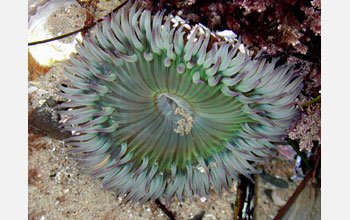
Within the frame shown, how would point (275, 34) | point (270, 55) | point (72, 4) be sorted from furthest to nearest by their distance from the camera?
1. point (72, 4)
2. point (275, 34)
3. point (270, 55)

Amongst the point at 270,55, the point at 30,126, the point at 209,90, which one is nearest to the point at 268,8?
the point at 270,55

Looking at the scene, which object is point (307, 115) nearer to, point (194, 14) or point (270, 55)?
point (270, 55)

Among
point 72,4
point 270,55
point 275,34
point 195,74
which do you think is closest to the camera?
point 195,74

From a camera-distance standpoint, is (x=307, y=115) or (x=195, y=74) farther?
(x=307, y=115)

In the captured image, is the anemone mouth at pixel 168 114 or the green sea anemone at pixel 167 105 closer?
the green sea anemone at pixel 167 105

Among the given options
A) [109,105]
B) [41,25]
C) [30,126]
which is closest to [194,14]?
[109,105]

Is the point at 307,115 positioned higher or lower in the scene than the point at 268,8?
lower

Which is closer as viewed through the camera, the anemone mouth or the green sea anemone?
the green sea anemone

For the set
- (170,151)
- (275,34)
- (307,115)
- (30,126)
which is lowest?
(30,126)
